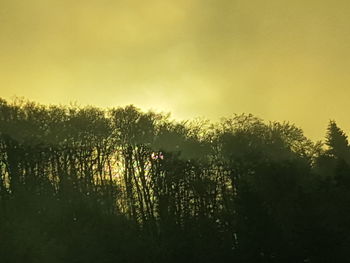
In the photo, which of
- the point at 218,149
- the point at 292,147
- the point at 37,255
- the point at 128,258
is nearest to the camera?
the point at 37,255

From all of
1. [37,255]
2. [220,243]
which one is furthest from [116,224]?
[37,255]

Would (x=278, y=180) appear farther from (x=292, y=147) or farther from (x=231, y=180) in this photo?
(x=292, y=147)

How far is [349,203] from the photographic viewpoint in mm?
52562

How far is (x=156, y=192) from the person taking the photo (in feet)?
202

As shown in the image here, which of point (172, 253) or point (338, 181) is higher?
point (338, 181)

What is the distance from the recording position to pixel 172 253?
52.4 m

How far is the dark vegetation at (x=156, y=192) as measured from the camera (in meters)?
47.8

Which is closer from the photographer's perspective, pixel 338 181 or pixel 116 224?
pixel 116 224

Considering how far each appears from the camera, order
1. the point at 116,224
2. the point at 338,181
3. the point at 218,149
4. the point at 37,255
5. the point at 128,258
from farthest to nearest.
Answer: the point at 218,149 < the point at 338,181 < the point at 116,224 < the point at 128,258 < the point at 37,255

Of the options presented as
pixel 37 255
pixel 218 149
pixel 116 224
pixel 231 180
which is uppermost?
pixel 218 149

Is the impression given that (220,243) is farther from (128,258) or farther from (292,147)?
(292,147)

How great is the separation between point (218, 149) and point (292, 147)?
11.7 m

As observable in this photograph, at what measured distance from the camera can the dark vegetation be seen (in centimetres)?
4781

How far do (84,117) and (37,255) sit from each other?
22.1 m
